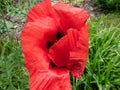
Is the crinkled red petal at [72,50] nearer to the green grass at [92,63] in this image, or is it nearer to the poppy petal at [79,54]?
the poppy petal at [79,54]

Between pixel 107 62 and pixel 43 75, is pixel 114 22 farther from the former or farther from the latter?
pixel 43 75

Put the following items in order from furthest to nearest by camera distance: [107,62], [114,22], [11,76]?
[114,22], [107,62], [11,76]

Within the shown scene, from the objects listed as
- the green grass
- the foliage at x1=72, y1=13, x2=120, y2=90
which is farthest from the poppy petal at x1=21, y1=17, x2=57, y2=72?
the foliage at x1=72, y1=13, x2=120, y2=90

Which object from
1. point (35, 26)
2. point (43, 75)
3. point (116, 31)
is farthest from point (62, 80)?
point (116, 31)

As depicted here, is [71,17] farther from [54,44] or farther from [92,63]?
[92,63]

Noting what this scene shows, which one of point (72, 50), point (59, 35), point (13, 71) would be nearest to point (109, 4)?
point (13, 71)

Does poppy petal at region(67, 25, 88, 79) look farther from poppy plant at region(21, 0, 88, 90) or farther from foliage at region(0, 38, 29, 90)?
foliage at region(0, 38, 29, 90)
